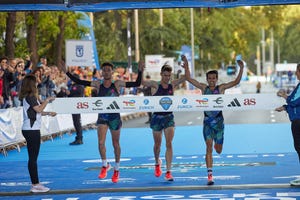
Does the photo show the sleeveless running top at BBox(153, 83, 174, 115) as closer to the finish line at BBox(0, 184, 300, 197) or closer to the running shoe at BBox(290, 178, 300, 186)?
the finish line at BBox(0, 184, 300, 197)

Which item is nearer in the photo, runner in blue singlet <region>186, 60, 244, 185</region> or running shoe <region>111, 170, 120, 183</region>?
runner in blue singlet <region>186, 60, 244, 185</region>

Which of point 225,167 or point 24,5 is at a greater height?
point 24,5

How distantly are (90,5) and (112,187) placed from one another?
3.24 metres

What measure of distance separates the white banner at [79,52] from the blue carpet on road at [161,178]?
19.8 ft

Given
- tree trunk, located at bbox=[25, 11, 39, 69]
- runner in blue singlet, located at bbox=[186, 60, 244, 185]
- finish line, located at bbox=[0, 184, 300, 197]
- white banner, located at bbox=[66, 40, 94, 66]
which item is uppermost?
tree trunk, located at bbox=[25, 11, 39, 69]

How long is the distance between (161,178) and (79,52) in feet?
53.6

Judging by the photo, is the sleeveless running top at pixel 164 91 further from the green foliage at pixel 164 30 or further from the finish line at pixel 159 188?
the green foliage at pixel 164 30

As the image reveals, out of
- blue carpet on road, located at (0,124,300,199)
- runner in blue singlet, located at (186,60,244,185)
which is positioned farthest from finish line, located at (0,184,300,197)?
runner in blue singlet, located at (186,60,244,185)

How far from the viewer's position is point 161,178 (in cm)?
1445

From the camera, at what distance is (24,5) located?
14328mm

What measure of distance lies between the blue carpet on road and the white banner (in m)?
6.03

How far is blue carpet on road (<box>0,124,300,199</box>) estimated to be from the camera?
500 inches

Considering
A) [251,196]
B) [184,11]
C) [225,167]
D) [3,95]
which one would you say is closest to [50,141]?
[3,95]

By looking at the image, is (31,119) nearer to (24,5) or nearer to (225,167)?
(24,5)
